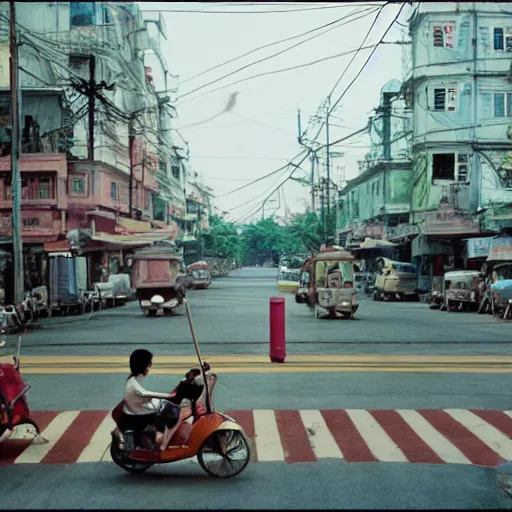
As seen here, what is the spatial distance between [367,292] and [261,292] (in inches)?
256

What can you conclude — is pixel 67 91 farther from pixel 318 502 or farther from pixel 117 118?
pixel 318 502

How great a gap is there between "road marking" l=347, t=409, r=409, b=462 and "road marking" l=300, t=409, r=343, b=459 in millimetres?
371

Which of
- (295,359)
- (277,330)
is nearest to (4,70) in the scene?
(295,359)

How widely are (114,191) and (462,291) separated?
818 inches

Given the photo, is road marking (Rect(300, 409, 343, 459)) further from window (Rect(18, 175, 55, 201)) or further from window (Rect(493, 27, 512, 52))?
window (Rect(493, 27, 512, 52))

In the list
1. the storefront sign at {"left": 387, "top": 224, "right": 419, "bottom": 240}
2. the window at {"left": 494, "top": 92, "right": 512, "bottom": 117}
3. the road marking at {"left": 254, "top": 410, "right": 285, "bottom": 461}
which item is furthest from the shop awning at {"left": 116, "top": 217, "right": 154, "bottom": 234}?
the road marking at {"left": 254, "top": 410, "right": 285, "bottom": 461}

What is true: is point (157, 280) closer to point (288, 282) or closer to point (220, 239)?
point (288, 282)

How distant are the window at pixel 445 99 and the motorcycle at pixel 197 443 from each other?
36235 mm

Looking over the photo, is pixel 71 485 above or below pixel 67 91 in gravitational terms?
below

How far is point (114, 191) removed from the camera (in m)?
44.2

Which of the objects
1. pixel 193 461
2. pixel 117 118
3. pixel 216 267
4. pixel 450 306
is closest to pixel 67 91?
pixel 117 118

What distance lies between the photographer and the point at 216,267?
225ft

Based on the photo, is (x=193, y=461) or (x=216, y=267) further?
(x=216, y=267)

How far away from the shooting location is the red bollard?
1446 cm
